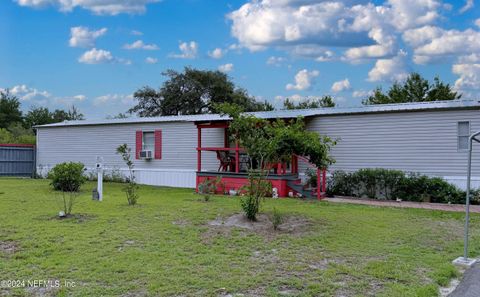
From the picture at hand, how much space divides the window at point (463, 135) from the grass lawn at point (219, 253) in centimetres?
307

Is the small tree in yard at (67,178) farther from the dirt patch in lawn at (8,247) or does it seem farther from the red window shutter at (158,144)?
the dirt patch in lawn at (8,247)

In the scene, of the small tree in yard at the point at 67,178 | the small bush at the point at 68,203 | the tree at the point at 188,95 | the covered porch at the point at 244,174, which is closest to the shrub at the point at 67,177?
the small tree in yard at the point at 67,178

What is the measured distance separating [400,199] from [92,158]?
40.3 ft

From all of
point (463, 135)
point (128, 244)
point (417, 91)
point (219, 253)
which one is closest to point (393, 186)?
point (463, 135)

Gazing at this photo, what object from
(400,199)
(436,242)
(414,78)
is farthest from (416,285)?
(414,78)

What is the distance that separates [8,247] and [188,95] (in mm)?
29908

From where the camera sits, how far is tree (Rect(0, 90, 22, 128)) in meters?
40.4

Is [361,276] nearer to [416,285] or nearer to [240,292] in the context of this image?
[416,285]

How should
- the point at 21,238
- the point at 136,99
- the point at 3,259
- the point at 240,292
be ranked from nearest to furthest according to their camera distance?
1. the point at 240,292
2. the point at 3,259
3. the point at 21,238
4. the point at 136,99

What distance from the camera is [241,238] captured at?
6.61 m

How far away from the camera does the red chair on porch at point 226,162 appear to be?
46.8ft

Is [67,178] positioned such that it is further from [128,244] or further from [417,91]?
[417,91]

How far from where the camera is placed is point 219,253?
18.8 feet

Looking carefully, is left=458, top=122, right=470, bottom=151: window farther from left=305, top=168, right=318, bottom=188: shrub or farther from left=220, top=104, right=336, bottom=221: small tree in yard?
left=220, top=104, right=336, bottom=221: small tree in yard
